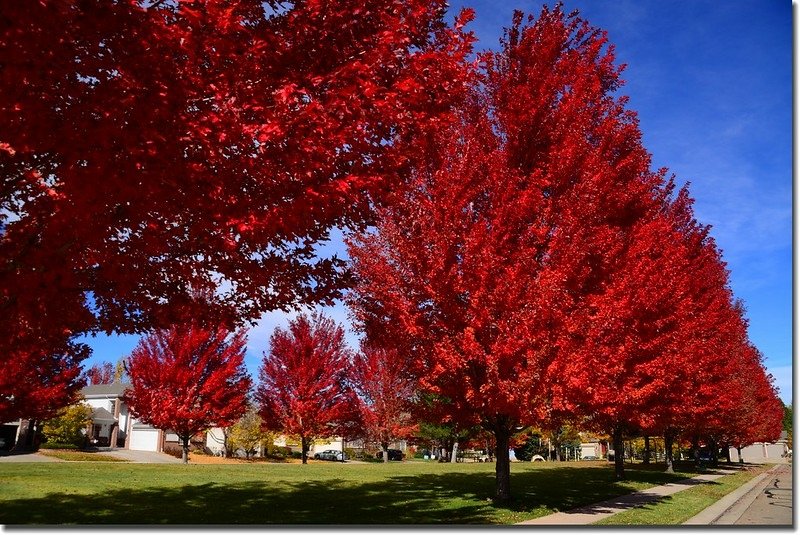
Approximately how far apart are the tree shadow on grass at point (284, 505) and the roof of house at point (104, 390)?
24332mm

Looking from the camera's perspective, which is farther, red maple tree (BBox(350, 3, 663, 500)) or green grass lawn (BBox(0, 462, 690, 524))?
red maple tree (BBox(350, 3, 663, 500))

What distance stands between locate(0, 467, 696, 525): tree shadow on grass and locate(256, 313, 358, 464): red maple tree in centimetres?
1284

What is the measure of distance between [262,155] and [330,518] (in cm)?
661

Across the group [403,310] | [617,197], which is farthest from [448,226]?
[617,197]

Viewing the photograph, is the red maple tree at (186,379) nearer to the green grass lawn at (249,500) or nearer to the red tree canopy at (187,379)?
the red tree canopy at (187,379)

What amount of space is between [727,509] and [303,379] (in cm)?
1976

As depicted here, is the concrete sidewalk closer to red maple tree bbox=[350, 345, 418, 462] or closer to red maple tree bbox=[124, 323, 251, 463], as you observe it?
red maple tree bbox=[124, 323, 251, 463]

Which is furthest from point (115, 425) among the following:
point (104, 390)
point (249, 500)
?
point (249, 500)

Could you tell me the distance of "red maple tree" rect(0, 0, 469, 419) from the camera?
3.45 m

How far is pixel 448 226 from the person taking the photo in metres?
9.14

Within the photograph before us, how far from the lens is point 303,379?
27.7m

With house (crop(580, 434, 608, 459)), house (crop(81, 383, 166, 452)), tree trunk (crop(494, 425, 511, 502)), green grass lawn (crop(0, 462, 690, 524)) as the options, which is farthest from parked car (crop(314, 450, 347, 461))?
tree trunk (crop(494, 425, 511, 502))

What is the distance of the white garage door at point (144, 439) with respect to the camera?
112ft

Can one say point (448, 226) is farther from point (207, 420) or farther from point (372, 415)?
point (372, 415)
